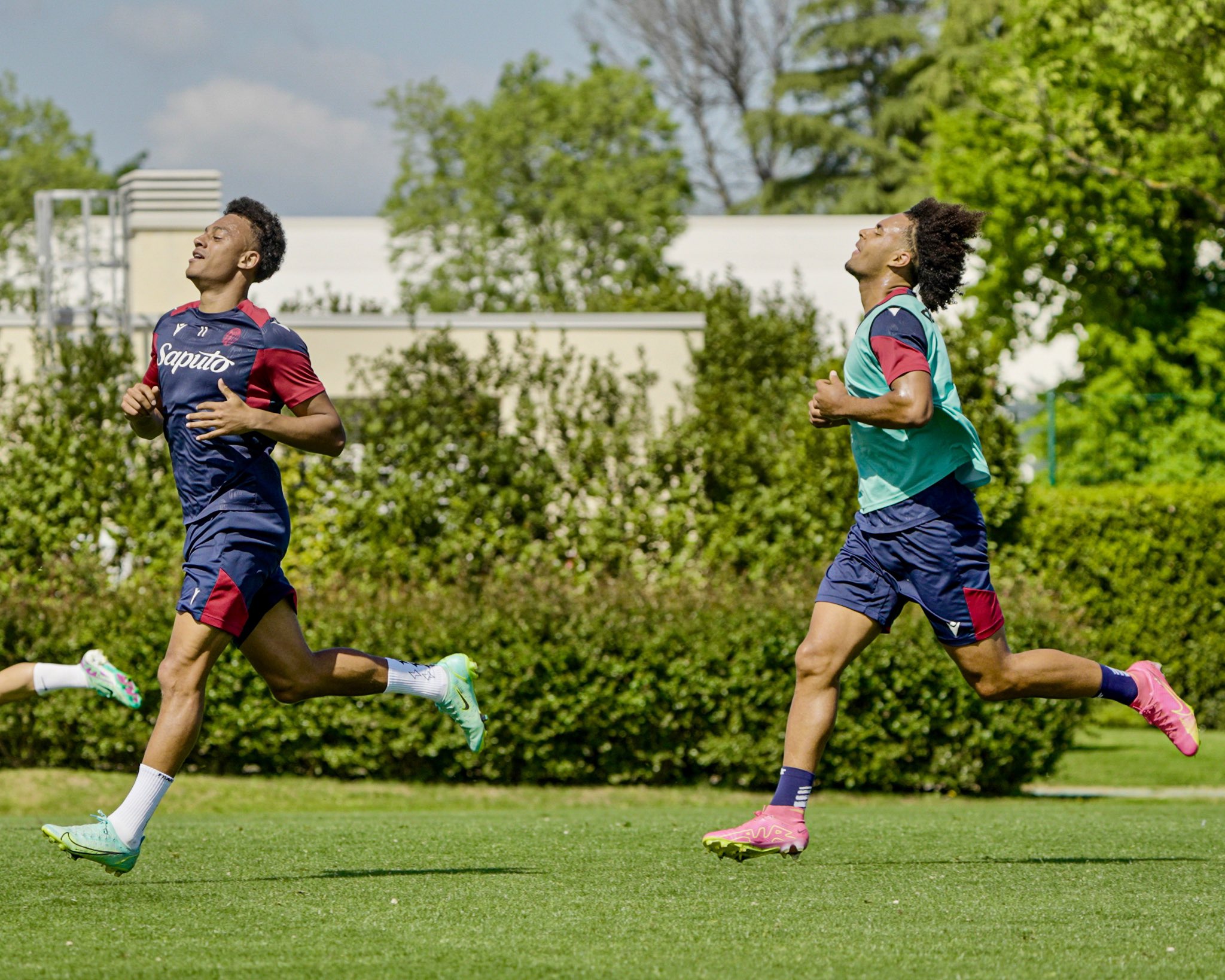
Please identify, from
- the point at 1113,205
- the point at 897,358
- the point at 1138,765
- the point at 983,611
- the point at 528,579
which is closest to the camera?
the point at 897,358

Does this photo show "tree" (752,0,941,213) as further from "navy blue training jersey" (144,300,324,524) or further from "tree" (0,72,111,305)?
"navy blue training jersey" (144,300,324,524)

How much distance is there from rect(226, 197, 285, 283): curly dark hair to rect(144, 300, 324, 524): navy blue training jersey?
0.83 feet

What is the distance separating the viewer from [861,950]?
4.15m

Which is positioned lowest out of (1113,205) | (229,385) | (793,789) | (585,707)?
(585,707)

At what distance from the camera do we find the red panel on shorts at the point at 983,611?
17.8ft

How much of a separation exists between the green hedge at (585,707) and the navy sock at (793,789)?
5.77m

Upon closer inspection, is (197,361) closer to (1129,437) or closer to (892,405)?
(892,405)

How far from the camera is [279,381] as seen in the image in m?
5.33

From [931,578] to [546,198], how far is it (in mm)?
28107

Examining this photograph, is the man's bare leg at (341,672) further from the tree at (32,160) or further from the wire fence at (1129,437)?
the tree at (32,160)

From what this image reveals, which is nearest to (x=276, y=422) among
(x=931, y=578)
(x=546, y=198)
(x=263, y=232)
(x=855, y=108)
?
(x=263, y=232)

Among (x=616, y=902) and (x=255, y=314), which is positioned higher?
(x=255, y=314)

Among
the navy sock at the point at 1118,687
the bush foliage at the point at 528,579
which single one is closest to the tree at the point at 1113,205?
the bush foliage at the point at 528,579

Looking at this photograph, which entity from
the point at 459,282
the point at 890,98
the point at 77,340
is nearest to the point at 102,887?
the point at 77,340
